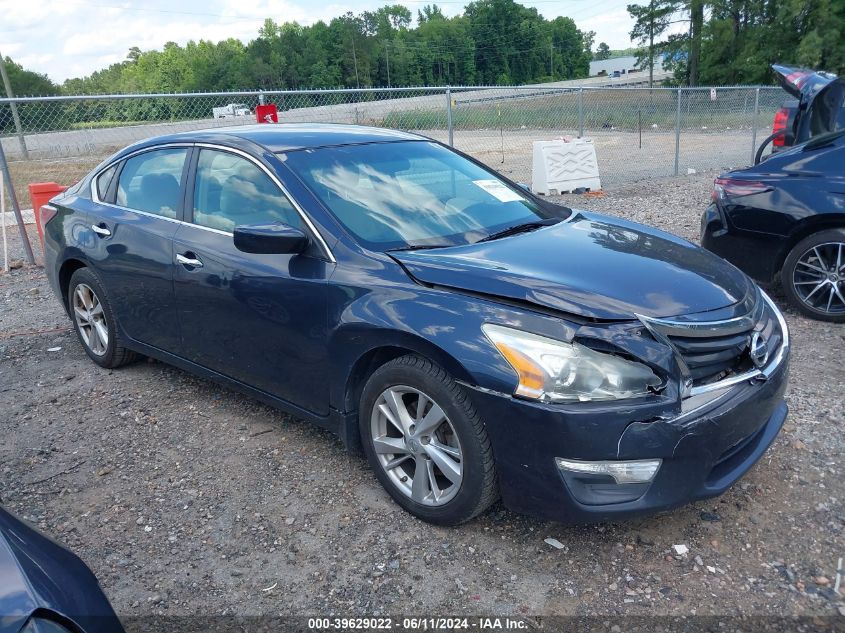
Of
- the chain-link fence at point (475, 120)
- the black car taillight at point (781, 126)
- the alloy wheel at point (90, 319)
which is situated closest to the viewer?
the alloy wheel at point (90, 319)

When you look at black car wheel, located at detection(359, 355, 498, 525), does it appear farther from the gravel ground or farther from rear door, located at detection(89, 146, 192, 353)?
rear door, located at detection(89, 146, 192, 353)

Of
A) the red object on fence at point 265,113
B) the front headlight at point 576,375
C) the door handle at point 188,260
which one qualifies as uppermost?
the red object on fence at point 265,113

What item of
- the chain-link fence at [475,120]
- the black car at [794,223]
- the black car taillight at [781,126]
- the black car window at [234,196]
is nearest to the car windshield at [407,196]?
the black car window at [234,196]

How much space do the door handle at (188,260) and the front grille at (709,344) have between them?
7.84 ft

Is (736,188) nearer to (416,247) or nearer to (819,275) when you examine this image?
(819,275)

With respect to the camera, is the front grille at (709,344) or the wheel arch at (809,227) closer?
the front grille at (709,344)

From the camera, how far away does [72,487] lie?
3.63 metres

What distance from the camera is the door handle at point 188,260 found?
3860mm

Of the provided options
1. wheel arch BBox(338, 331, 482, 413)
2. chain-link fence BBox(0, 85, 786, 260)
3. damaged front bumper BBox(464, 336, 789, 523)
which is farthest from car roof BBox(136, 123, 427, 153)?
chain-link fence BBox(0, 85, 786, 260)

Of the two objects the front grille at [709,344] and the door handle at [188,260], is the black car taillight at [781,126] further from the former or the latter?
the door handle at [188,260]

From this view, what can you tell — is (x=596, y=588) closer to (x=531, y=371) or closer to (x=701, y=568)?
(x=701, y=568)

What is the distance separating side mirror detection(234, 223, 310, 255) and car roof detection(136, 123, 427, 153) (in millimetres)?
664

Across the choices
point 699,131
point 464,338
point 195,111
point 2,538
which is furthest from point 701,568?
point 699,131

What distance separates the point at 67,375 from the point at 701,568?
14.2 ft
